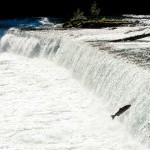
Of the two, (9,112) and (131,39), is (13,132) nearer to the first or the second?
(9,112)

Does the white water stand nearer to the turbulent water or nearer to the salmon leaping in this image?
the turbulent water

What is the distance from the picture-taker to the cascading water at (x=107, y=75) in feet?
41.3

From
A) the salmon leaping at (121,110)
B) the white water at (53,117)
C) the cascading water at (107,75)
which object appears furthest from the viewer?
the salmon leaping at (121,110)

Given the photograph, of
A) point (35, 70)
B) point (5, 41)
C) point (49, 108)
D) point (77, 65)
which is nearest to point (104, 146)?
point (49, 108)

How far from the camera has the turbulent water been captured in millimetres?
12539

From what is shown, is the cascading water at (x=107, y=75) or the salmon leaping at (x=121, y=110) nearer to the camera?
the cascading water at (x=107, y=75)

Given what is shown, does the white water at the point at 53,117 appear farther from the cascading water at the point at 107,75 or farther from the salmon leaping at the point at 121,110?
the cascading water at the point at 107,75

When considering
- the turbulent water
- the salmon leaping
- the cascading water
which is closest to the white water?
the turbulent water

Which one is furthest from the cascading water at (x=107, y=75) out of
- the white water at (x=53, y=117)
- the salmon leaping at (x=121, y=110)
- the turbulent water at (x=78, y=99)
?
the white water at (x=53, y=117)

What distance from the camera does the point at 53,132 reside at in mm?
13508

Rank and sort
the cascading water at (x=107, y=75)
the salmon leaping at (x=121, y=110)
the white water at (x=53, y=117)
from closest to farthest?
the white water at (x=53, y=117)
the cascading water at (x=107, y=75)
the salmon leaping at (x=121, y=110)

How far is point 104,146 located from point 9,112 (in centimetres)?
530

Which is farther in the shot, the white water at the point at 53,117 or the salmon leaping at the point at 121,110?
the salmon leaping at the point at 121,110

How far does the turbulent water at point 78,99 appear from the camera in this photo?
494 inches
